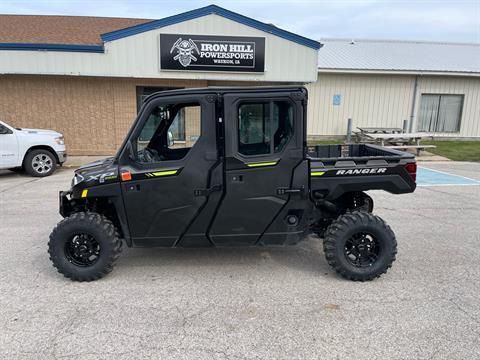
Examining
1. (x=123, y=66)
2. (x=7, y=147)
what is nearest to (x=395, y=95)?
(x=123, y=66)

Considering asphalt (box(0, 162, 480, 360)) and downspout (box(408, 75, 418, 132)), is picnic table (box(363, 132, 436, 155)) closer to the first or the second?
→ downspout (box(408, 75, 418, 132))

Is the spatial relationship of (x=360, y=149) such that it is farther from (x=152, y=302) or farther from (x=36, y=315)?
(x=36, y=315)

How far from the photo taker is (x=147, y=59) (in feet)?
42.5

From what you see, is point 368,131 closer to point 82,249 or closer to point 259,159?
point 259,159

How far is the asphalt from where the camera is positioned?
114 inches

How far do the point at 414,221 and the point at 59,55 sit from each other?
12158 mm

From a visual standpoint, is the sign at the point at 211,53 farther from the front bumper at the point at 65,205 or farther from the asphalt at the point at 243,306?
the front bumper at the point at 65,205

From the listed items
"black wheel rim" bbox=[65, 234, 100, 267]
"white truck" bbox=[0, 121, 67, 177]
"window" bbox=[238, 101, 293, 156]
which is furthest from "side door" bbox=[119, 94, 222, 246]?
"white truck" bbox=[0, 121, 67, 177]

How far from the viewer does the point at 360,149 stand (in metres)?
5.27

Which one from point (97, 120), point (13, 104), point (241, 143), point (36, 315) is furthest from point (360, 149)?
point (13, 104)

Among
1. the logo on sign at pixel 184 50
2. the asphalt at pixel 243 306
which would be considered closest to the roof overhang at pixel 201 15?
the logo on sign at pixel 184 50

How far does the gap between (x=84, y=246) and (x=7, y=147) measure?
24.1 feet

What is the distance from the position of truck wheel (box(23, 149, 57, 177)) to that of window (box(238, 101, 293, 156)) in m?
8.37

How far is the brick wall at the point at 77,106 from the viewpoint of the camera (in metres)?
13.4
